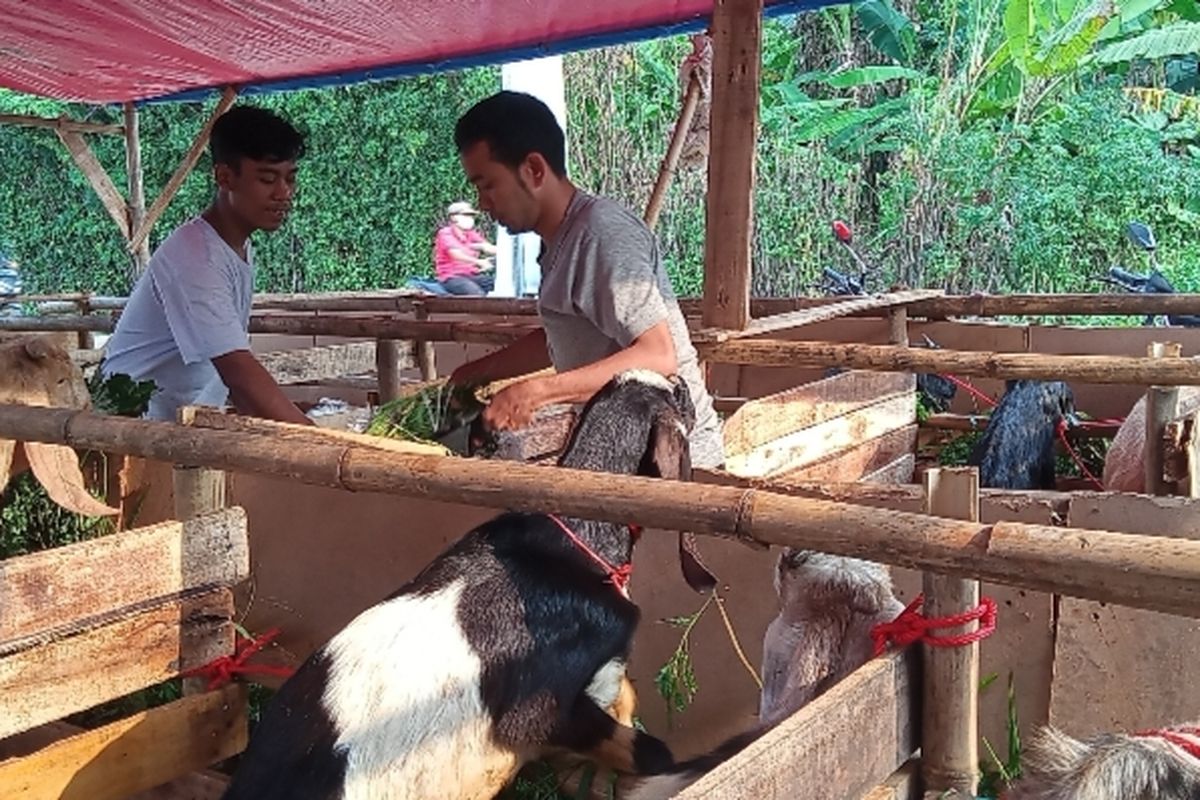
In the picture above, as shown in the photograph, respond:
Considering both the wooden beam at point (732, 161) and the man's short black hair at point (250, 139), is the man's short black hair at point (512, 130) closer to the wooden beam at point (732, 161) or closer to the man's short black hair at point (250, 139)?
the man's short black hair at point (250, 139)

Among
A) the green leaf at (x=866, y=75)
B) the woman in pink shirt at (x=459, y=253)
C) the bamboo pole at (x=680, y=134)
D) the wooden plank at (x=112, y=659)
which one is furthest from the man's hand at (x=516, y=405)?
the green leaf at (x=866, y=75)

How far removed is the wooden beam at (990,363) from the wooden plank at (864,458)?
1.62 ft

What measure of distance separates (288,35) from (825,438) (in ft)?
13.4

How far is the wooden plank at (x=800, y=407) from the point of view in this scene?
4141 mm

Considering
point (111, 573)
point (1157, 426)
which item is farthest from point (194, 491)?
point (1157, 426)

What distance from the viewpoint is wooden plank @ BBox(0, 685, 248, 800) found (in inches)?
100

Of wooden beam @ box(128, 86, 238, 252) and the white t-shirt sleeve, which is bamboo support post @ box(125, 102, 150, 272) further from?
the white t-shirt sleeve

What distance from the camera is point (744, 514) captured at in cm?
165

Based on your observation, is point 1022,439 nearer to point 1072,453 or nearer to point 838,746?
point 1072,453

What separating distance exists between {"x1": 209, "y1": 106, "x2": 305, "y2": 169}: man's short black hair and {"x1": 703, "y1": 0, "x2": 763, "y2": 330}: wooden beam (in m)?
1.64

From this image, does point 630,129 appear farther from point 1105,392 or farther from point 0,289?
point 1105,392

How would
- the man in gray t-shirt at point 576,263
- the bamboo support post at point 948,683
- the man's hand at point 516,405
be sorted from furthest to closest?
the man in gray t-shirt at point 576,263, the man's hand at point 516,405, the bamboo support post at point 948,683

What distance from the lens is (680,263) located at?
50.5 ft

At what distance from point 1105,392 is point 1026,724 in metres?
3.72
